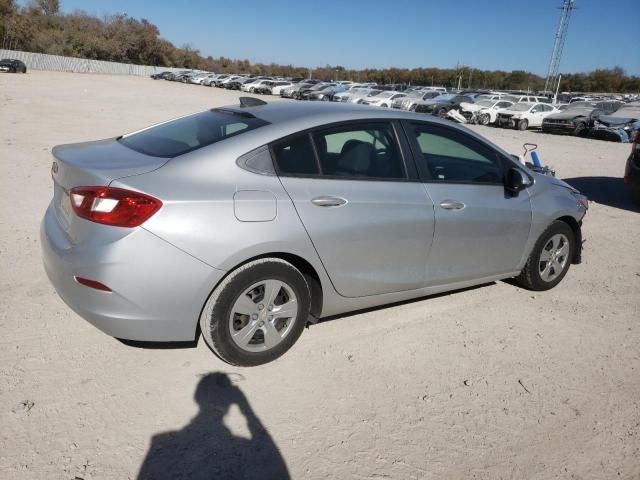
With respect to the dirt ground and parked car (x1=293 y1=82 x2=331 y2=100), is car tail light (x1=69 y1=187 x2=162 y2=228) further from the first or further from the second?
parked car (x1=293 y1=82 x2=331 y2=100)

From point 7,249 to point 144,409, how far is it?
292cm

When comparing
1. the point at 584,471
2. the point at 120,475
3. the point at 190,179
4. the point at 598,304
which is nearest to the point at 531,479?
the point at 584,471

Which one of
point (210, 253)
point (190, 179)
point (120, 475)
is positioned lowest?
point (120, 475)

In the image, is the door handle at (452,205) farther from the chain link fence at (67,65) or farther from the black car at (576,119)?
the chain link fence at (67,65)

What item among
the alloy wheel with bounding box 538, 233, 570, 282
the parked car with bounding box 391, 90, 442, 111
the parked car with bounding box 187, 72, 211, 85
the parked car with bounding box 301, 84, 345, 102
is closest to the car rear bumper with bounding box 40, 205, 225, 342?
the alloy wheel with bounding box 538, 233, 570, 282

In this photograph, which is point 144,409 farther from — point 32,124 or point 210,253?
point 32,124

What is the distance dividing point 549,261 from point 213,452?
11.7ft

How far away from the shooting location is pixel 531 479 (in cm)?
240

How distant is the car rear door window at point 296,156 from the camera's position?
307 centimetres

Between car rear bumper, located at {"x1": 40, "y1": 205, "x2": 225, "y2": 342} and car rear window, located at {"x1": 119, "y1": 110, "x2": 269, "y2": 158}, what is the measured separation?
2.27 ft

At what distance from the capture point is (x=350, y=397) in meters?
2.94

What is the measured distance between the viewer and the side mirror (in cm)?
400

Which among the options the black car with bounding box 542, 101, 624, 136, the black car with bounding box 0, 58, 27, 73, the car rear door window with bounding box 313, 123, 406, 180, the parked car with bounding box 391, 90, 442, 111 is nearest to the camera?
the car rear door window with bounding box 313, 123, 406, 180

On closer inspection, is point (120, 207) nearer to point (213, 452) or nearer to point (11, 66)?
point (213, 452)
